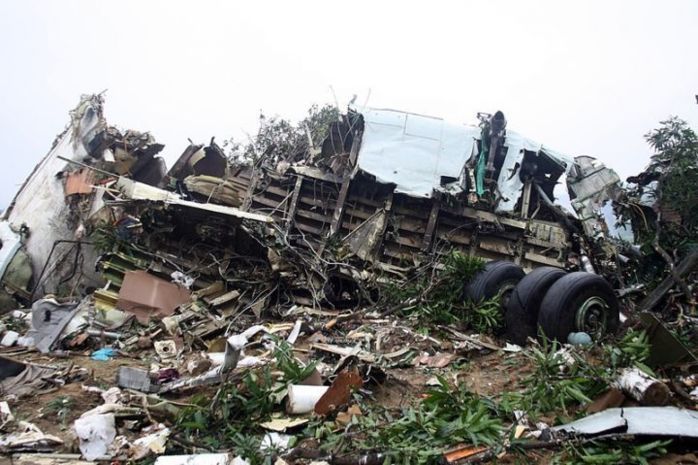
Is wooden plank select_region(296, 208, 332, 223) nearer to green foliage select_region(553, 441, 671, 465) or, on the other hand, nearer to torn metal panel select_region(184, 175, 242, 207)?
torn metal panel select_region(184, 175, 242, 207)

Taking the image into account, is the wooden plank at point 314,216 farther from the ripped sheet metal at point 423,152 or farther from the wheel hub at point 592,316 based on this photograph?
the wheel hub at point 592,316

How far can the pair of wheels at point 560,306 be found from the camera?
517 cm

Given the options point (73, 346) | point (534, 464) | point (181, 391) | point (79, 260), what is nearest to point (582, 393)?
point (534, 464)

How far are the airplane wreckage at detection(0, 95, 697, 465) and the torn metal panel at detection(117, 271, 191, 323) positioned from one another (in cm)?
2

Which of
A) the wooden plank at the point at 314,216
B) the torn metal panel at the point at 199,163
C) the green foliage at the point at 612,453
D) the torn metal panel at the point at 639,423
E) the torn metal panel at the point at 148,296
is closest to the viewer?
the green foliage at the point at 612,453

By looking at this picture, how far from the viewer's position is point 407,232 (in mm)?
8648

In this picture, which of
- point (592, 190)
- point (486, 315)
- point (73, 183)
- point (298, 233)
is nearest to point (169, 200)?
point (298, 233)

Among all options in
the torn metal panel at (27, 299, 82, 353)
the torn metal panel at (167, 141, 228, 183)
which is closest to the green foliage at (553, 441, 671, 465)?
the torn metal panel at (27, 299, 82, 353)

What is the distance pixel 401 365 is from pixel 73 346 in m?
4.59

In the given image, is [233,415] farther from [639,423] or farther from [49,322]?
[49,322]

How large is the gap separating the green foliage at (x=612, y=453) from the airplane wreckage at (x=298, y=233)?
8.89 feet

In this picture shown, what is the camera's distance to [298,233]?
28.8 feet

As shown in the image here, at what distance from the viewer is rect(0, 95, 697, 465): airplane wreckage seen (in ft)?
21.3

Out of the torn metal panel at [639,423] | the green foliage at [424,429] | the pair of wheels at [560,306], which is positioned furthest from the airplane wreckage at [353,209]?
the torn metal panel at [639,423]
